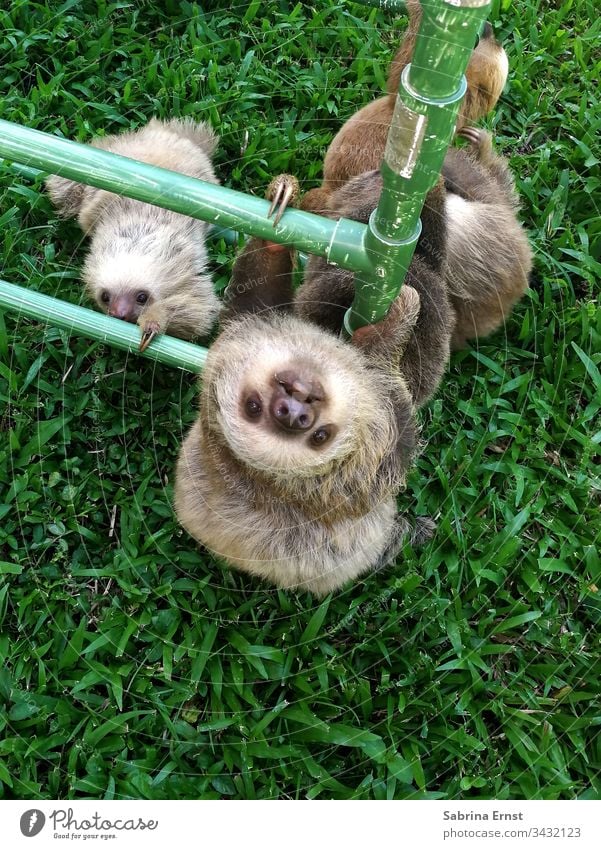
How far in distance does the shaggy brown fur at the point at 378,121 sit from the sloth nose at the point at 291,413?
118 cm

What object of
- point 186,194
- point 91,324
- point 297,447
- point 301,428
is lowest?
point 91,324

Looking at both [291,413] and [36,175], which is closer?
[291,413]

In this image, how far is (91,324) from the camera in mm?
3285

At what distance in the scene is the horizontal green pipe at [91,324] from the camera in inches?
128

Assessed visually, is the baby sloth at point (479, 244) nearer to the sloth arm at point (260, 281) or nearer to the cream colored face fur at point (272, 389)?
the sloth arm at point (260, 281)

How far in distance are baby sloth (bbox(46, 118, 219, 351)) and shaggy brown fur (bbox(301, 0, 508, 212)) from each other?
3.34 feet

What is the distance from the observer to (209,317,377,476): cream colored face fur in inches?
99.7

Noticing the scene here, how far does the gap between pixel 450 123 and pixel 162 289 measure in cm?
238

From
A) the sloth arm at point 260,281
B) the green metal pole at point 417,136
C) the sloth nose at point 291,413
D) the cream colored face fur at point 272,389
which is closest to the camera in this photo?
the green metal pole at point 417,136

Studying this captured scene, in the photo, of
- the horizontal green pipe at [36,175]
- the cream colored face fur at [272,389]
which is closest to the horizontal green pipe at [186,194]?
the cream colored face fur at [272,389]

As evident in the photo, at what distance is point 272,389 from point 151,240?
2040 millimetres

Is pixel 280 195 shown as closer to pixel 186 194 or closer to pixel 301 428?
pixel 186 194

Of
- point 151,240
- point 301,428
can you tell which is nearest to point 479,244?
point 301,428
